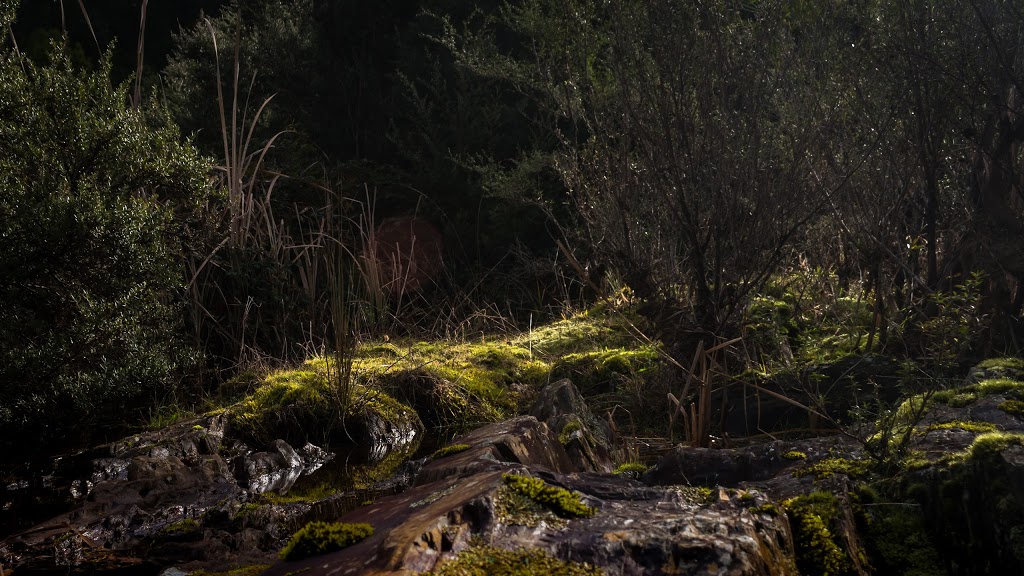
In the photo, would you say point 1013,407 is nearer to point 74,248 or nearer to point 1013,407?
point 1013,407

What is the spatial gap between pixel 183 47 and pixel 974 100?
32.8 ft

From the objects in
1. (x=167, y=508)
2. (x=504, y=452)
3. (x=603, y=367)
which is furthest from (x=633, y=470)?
(x=603, y=367)

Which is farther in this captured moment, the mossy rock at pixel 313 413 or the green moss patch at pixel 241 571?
the mossy rock at pixel 313 413

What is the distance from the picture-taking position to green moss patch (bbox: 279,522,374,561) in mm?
2385

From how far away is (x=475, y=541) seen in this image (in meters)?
2.17

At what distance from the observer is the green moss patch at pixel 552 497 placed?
2354mm

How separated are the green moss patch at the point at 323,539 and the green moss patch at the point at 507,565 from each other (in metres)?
0.42

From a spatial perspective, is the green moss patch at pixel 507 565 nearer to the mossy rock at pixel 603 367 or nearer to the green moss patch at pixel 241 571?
the green moss patch at pixel 241 571

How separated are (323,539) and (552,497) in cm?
65

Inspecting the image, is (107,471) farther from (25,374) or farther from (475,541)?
(475,541)

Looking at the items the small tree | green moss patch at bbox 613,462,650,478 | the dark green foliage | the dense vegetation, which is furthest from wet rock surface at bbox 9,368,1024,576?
the small tree

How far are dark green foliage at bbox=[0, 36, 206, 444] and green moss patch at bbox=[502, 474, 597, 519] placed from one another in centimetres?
335

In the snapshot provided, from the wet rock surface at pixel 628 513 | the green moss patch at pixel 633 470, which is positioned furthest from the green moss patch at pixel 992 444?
the green moss patch at pixel 633 470

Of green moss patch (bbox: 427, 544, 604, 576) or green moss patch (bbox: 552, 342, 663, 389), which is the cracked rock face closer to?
green moss patch (bbox: 427, 544, 604, 576)
